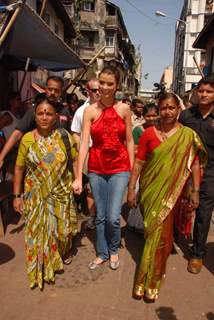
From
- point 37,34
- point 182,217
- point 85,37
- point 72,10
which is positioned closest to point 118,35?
point 85,37

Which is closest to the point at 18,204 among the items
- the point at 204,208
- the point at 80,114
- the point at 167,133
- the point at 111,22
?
the point at 167,133

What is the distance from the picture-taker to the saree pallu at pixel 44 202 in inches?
118

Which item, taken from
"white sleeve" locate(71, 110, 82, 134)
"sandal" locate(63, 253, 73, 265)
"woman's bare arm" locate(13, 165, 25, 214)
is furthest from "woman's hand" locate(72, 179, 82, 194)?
"white sleeve" locate(71, 110, 82, 134)

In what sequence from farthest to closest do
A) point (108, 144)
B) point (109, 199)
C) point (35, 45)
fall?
point (35, 45)
point (109, 199)
point (108, 144)

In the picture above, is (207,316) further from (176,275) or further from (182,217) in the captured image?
(182,217)

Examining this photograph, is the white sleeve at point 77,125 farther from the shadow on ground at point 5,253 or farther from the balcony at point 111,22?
the balcony at point 111,22

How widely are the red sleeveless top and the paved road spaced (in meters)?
1.04

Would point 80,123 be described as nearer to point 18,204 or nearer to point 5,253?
point 18,204

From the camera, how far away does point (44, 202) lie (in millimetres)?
3078

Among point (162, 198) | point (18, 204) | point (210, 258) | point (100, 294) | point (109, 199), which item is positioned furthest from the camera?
point (210, 258)

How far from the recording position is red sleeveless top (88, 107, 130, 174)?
10.6ft

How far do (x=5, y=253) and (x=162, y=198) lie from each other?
1949mm

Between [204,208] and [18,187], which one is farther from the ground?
[18,187]

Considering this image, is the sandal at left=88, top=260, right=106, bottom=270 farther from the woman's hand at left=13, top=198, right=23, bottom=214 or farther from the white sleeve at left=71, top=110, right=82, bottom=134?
the white sleeve at left=71, top=110, right=82, bottom=134
